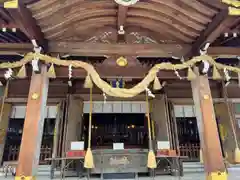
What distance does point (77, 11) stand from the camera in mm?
3225

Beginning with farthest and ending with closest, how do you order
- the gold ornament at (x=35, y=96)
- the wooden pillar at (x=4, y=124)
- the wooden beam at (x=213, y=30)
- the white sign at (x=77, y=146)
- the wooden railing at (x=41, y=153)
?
the wooden railing at (x=41, y=153) < the wooden pillar at (x=4, y=124) < the white sign at (x=77, y=146) < the gold ornament at (x=35, y=96) < the wooden beam at (x=213, y=30)

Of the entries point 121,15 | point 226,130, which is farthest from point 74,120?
point 226,130

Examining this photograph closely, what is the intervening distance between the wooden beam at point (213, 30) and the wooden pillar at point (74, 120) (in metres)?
3.21

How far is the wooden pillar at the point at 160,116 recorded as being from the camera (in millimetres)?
5312

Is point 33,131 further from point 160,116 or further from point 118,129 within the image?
point 118,129

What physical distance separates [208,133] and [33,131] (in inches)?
108

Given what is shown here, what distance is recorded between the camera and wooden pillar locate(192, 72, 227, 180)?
10.1ft

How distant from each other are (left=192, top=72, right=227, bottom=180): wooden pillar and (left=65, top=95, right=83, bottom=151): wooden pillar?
3169 mm

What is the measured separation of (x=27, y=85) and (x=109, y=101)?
238 centimetres

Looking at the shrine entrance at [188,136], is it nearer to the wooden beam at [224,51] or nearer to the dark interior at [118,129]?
the dark interior at [118,129]

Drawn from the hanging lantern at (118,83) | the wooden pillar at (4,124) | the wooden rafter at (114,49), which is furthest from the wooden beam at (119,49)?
the wooden pillar at (4,124)

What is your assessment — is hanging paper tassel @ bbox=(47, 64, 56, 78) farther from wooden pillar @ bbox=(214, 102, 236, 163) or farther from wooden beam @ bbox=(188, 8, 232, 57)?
wooden pillar @ bbox=(214, 102, 236, 163)

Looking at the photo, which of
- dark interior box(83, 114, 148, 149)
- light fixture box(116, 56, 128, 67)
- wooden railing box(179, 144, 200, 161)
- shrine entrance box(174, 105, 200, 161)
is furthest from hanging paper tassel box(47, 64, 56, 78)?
wooden railing box(179, 144, 200, 161)

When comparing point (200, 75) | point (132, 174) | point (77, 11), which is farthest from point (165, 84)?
point (77, 11)
